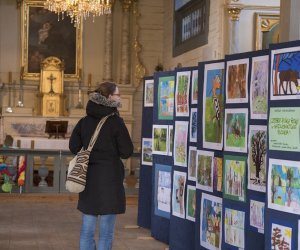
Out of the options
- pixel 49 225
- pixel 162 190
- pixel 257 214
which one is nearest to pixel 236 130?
pixel 257 214

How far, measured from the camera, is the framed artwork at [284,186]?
577 cm

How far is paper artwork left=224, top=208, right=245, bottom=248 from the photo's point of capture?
7.04 m

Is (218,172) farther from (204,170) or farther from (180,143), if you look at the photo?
(180,143)

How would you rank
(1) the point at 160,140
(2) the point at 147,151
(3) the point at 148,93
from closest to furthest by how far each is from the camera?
(1) the point at 160,140
(3) the point at 148,93
(2) the point at 147,151

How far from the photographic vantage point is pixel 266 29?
16.6 m

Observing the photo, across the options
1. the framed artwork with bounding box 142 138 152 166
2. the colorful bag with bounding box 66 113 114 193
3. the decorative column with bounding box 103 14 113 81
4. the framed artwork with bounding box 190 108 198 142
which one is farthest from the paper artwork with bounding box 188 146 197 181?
the decorative column with bounding box 103 14 113 81

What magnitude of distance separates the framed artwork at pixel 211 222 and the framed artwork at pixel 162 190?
1.43 metres

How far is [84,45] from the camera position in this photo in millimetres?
22828

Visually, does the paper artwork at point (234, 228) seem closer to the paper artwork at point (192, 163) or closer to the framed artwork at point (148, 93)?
the paper artwork at point (192, 163)

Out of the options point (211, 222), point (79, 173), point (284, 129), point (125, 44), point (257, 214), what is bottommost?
point (211, 222)

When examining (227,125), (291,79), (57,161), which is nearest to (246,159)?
(227,125)

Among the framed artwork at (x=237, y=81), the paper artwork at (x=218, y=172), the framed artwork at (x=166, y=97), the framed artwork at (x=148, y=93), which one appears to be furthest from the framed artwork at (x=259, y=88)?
the framed artwork at (x=148, y=93)

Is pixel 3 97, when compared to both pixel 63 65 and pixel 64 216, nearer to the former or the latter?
pixel 63 65

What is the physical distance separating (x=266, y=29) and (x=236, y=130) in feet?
32.2
